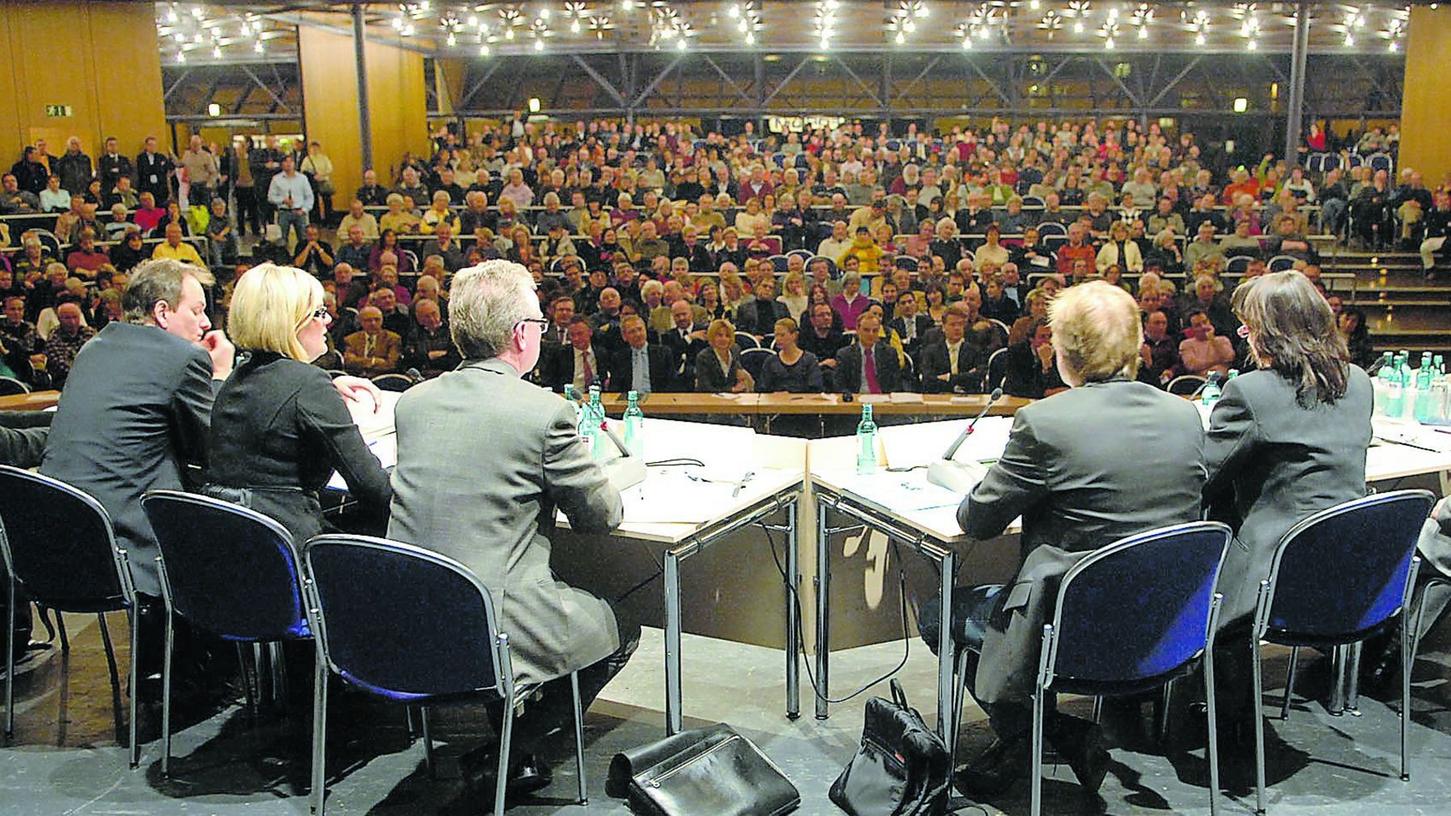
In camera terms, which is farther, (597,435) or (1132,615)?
(597,435)

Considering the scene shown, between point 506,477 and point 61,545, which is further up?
point 506,477

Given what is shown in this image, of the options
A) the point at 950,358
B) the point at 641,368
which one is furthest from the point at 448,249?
the point at 950,358

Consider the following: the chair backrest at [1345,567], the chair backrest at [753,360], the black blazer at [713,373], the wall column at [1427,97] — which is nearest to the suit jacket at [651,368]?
the black blazer at [713,373]

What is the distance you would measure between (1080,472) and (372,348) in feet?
17.9

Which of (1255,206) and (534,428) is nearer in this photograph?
(534,428)

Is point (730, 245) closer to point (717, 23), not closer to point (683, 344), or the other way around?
point (683, 344)

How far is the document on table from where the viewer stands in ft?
10.7

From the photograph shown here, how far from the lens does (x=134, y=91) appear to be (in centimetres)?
1170

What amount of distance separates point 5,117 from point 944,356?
9.29 m

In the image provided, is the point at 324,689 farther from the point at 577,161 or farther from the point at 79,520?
the point at 577,161

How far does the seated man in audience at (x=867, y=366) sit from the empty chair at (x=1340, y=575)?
363cm

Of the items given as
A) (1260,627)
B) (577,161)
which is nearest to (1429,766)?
(1260,627)

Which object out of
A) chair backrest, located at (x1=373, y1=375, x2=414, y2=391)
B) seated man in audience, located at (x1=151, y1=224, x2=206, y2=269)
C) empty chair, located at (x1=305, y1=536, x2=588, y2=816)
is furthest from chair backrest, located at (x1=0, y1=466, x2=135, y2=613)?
seated man in audience, located at (x1=151, y1=224, x2=206, y2=269)

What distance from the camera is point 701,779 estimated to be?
108 inches
